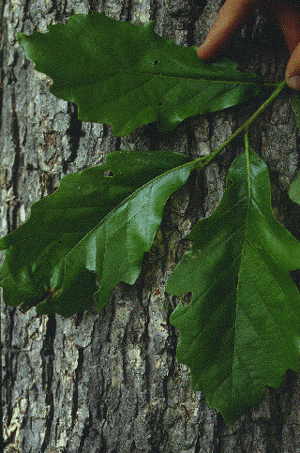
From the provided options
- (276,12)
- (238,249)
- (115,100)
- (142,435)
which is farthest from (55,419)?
(276,12)

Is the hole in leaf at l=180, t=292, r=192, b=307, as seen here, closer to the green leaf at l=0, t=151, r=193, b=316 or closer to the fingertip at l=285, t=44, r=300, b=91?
the green leaf at l=0, t=151, r=193, b=316

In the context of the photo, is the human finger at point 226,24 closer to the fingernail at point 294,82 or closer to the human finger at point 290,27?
the human finger at point 290,27

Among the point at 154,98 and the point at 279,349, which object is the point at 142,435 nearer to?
the point at 279,349

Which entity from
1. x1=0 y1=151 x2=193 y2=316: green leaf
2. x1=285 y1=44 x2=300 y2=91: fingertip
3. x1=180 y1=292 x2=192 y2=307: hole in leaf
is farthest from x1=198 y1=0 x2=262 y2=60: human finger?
x1=180 y1=292 x2=192 y2=307: hole in leaf

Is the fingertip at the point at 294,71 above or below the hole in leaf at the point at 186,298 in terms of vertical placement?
above

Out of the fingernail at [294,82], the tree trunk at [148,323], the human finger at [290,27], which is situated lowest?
the tree trunk at [148,323]

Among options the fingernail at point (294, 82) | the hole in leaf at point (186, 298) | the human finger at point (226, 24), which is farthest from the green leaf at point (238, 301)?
the human finger at point (226, 24)
